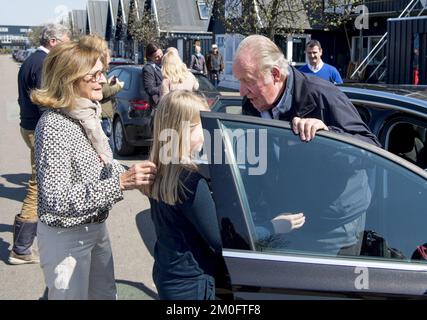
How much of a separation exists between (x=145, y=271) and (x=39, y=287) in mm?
855

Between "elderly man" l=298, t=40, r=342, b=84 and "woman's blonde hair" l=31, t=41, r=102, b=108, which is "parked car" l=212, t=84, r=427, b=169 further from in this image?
"elderly man" l=298, t=40, r=342, b=84

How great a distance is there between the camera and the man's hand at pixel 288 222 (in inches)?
85.5

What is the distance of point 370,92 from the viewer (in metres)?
3.66

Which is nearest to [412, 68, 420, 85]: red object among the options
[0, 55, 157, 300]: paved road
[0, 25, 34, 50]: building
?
[0, 55, 157, 300]: paved road

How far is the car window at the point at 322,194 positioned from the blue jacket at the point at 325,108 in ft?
1.35

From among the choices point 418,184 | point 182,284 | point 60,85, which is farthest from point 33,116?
point 418,184

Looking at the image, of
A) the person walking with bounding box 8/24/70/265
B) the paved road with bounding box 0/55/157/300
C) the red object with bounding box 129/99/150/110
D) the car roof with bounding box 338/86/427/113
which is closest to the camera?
the car roof with bounding box 338/86/427/113

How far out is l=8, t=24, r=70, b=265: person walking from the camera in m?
4.50

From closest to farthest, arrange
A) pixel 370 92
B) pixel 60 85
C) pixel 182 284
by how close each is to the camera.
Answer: pixel 182 284 → pixel 60 85 → pixel 370 92

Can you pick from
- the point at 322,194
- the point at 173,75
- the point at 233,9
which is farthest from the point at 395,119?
the point at 233,9

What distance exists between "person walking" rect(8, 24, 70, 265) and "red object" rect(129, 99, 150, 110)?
3.86 m

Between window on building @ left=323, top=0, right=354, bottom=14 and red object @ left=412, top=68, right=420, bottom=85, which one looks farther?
red object @ left=412, top=68, right=420, bottom=85
